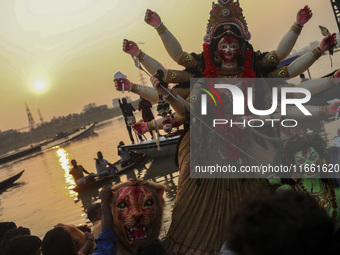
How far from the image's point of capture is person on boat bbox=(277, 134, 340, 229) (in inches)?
122

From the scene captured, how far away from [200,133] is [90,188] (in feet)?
31.2

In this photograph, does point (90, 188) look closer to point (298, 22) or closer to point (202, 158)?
point (202, 158)

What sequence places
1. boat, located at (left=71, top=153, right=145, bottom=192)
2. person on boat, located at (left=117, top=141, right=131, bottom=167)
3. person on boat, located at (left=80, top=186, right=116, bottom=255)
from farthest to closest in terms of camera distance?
person on boat, located at (left=117, top=141, right=131, bottom=167) → boat, located at (left=71, top=153, right=145, bottom=192) → person on boat, located at (left=80, top=186, right=116, bottom=255)

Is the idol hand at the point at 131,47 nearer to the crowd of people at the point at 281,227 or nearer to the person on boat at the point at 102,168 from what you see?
the crowd of people at the point at 281,227

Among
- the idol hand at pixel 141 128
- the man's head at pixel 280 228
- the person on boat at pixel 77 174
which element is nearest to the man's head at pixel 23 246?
the idol hand at pixel 141 128

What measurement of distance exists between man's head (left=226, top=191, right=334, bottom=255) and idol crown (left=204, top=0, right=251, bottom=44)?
3244 millimetres

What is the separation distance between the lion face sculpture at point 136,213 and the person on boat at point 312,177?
1.45 meters

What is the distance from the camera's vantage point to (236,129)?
12.6 feet

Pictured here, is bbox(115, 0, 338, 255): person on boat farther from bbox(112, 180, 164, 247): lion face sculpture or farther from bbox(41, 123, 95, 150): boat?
bbox(41, 123, 95, 150): boat

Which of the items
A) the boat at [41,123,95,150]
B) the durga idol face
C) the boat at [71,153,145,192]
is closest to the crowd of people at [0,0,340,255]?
the durga idol face

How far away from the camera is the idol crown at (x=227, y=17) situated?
408 cm

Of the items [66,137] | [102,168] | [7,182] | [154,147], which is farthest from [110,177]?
[66,137]

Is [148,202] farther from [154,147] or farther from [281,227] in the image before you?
[154,147]

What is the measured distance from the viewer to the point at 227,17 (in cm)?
411
